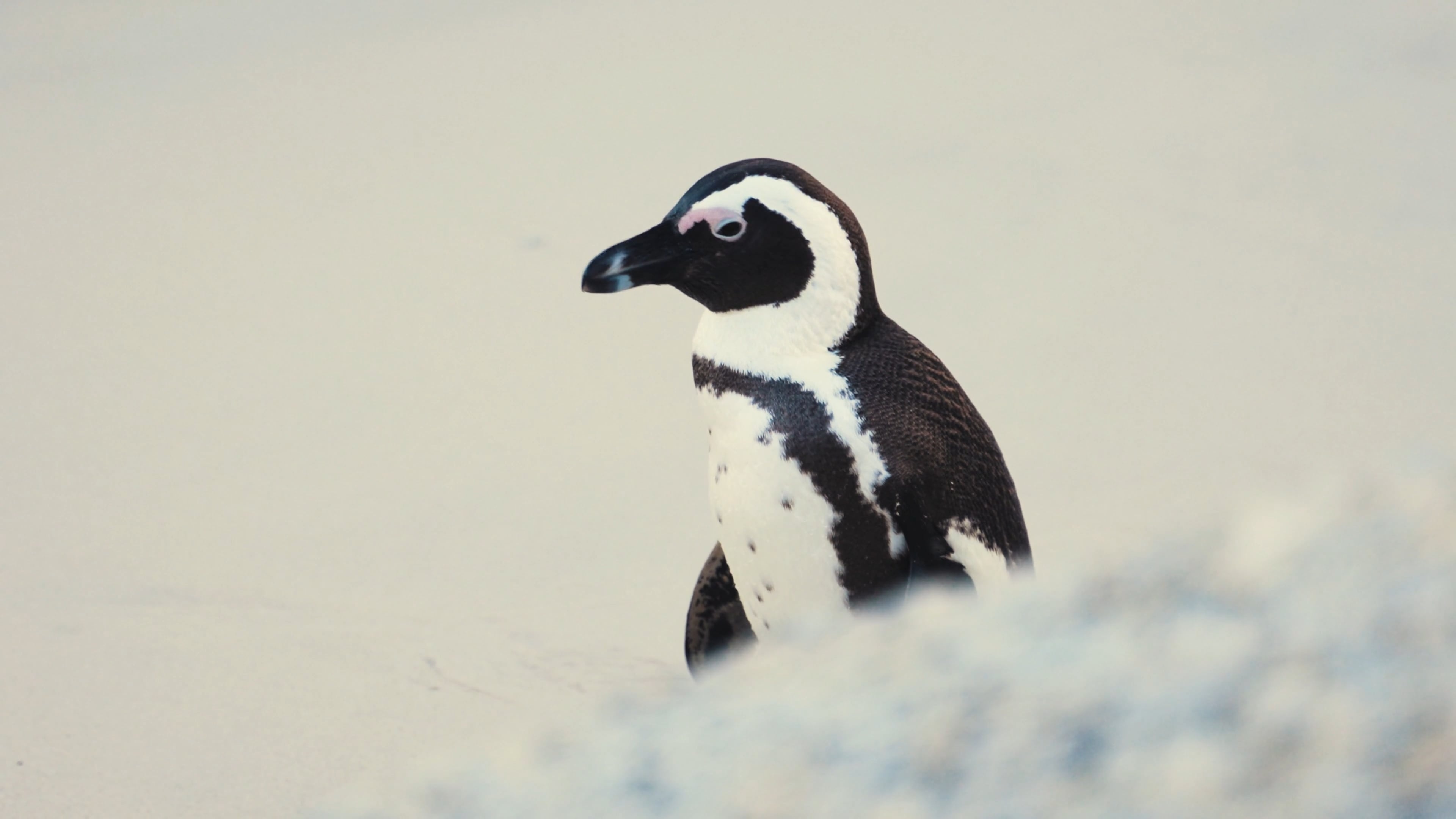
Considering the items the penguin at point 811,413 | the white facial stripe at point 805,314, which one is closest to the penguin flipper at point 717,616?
the penguin at point 811,413

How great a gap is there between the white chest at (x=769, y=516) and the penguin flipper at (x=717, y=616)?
154 mm

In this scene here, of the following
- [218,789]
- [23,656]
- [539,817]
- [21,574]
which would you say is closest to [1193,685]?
[539,817]

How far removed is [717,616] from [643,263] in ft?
1.06

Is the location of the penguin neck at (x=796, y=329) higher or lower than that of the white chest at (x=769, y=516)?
higher

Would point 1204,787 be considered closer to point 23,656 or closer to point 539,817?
point 539,817

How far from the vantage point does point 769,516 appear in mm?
1114

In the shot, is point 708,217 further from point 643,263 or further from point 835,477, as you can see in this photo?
point 835,477

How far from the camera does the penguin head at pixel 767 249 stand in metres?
1.13

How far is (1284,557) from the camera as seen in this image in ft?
1.04

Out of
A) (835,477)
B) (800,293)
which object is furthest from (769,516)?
(800,293)

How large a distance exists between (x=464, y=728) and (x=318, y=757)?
134 millimetres

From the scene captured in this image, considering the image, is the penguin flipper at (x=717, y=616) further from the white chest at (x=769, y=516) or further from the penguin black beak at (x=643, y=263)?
the penguin black beak at (x=643, y=263)

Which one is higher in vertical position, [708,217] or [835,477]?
[708,217]

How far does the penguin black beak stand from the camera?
3.80 ft
